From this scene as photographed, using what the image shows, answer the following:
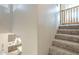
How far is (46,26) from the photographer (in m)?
1.00

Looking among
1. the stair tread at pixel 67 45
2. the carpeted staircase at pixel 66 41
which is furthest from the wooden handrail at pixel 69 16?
the stair tread at pixel 67 45

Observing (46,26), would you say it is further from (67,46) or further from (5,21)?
(5,21)

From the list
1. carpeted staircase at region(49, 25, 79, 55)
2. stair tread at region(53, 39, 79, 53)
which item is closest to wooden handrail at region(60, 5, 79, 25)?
carpeted staircase at region(49, 25, 79, 55)

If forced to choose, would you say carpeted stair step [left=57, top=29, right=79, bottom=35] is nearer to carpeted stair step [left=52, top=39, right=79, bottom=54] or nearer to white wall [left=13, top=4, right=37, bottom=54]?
carpeted stair step [left=52, top=39, right=79, bottom=54]

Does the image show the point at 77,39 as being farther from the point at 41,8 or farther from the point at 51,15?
the point at 41,8

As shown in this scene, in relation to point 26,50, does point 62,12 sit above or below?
above

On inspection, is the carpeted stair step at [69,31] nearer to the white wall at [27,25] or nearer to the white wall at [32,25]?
the white wall at [32,25]

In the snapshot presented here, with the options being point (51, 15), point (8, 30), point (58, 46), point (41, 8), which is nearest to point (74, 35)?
point (58, 46)

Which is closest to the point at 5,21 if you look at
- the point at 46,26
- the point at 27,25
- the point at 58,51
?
the point at 27,25

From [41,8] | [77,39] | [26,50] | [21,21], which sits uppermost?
[41,8]

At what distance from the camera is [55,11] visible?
3.25 ft

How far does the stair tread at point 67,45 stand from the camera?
89 centimetres
